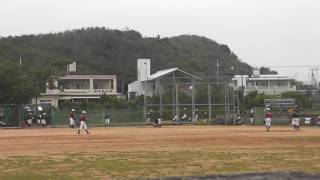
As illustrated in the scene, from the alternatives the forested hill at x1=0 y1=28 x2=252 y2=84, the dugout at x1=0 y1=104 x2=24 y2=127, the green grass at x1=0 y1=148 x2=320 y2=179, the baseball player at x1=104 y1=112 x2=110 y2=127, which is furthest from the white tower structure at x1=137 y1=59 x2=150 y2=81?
the green grass at x1=0 y1=148 x2=320 y2=179

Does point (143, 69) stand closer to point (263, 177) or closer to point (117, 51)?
point (117, 51)

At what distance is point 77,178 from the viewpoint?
1557 centimetres

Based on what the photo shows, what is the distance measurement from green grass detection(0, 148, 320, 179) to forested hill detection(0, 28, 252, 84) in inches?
3843

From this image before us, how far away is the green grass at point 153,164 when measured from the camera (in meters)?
16.5

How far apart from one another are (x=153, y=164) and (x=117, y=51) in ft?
367

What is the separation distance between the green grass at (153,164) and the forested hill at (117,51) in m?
97.6

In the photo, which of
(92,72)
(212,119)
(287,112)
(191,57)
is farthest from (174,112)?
(191,57)

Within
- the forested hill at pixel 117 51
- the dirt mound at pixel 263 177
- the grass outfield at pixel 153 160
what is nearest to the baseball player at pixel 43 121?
the grass outfield at pixel 153 160

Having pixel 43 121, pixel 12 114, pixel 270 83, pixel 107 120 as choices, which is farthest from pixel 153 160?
pixel 270 83

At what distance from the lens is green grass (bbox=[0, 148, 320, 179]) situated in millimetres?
16547

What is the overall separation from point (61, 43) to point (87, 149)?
110m

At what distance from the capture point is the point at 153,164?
61.5 ft

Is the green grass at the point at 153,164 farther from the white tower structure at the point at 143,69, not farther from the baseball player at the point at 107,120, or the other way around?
the white tower structure at the point at 143,69

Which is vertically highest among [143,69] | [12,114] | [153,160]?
[143,69]
